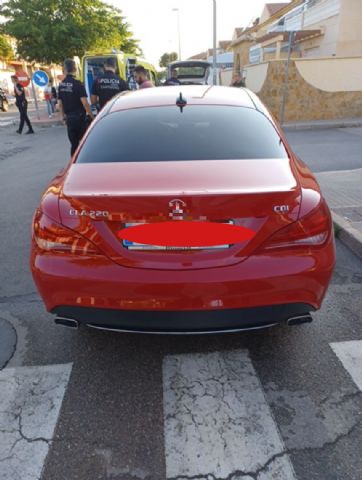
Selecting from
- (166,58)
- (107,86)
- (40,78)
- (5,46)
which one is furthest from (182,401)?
(166,58)

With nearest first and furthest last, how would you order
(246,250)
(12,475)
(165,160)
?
1. (12,475)
2. (246,250)
3. (165,160)

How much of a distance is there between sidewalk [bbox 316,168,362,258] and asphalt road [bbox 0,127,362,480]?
42.0 inches

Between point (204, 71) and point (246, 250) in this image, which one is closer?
point (246, 250)

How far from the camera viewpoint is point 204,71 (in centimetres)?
2011

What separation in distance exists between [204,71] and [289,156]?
63.1ft

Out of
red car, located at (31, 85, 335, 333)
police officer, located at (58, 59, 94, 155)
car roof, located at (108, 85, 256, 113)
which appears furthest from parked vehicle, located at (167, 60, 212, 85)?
red car, located at (31, 85, 335, 333)

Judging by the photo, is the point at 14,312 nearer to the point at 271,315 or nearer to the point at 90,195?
the point at 90,195

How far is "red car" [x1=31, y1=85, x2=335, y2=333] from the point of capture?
208cm

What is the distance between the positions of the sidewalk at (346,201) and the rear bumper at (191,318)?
2.21 m

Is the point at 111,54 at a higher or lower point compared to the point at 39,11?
lower

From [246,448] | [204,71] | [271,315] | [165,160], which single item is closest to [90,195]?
[165,160]

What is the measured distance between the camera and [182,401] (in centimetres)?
228

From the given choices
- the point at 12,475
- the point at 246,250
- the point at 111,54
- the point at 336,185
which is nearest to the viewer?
the point at 12,475

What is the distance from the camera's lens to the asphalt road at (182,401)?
6.25 ft
